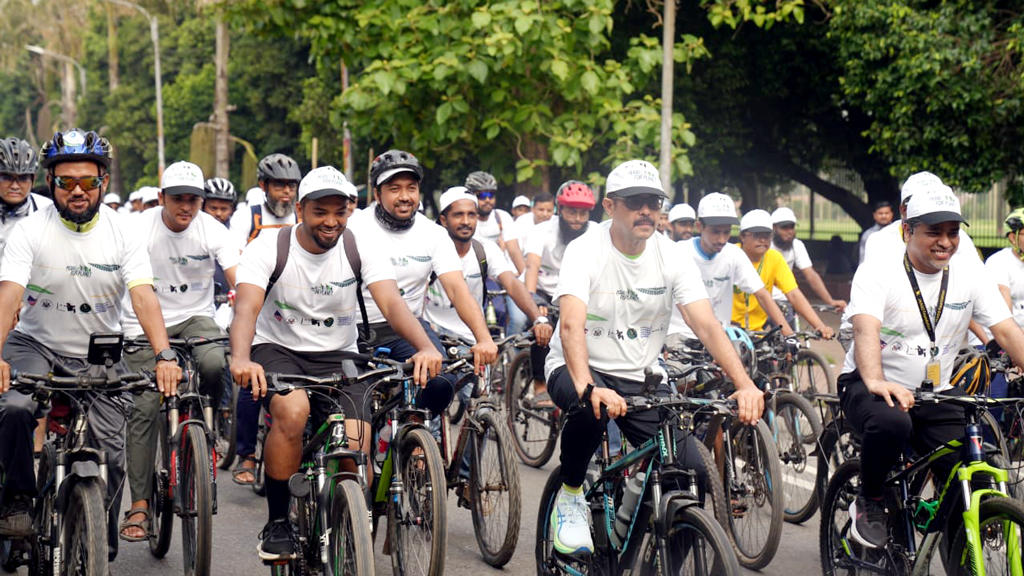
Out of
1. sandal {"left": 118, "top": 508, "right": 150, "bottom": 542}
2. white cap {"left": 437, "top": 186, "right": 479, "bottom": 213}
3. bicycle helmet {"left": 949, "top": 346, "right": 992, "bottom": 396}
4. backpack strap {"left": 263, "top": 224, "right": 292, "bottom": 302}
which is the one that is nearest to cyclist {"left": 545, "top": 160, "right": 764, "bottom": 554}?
backpack strap {"left": 263, "top": 224, "right": 292, "bottom": 302}

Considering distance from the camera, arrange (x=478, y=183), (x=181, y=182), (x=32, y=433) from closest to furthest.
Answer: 1. (x=32, y=433)
2. (x=181, y=182)
3. (x=478, y=183)

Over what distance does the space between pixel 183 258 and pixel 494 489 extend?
8.83 feet

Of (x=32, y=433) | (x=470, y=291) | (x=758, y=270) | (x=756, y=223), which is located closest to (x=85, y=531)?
(x=32, y=433)

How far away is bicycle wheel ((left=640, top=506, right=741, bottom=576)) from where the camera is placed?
155 inches

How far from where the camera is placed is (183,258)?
765 centimetres

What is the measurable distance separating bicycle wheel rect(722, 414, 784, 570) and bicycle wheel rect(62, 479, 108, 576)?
3.11 meters

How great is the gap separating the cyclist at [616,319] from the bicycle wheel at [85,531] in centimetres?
178

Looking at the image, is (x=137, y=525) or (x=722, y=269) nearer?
(x=137, y=525)

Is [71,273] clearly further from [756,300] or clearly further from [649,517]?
[756,300]

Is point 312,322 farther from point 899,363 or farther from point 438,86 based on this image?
point 438,86

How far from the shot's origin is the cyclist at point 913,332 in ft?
16.1

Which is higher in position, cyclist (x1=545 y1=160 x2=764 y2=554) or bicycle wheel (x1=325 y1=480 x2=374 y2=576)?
cyclist (x1=545 y1=160 x2=764 y2=554)

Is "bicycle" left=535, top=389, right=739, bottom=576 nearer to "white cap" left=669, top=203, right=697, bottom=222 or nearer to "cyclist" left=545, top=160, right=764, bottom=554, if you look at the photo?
"cyclist" left=545, top=160, right=764, bottom=554

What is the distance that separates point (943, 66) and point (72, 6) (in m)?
48.4
